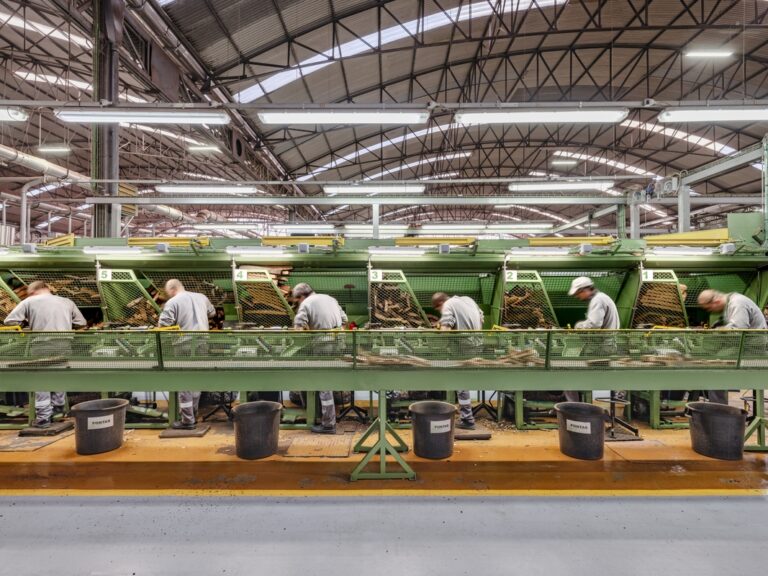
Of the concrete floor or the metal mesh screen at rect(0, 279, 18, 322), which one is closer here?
the concrete floor

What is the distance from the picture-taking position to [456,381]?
3.10 metres

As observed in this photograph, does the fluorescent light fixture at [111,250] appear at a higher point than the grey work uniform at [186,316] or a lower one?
higher

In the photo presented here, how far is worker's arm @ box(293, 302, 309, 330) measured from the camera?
431cm

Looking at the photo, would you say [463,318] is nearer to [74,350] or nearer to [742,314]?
[742,314]

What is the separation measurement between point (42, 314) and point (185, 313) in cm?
152

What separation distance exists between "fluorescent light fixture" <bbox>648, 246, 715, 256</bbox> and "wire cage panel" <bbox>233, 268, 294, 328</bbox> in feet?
14.3

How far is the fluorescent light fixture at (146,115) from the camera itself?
182 inches

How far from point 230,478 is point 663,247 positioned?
529 cm

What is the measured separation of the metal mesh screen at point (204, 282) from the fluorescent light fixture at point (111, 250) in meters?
0.50

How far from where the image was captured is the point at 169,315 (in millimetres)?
4434

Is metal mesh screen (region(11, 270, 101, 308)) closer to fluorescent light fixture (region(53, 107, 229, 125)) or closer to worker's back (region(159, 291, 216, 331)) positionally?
worker's back (region(159, 291, 216, 331))

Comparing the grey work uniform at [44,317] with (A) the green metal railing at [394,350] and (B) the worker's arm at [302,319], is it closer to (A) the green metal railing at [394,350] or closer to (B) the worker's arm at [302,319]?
(A) the green metal railing at [394,350]

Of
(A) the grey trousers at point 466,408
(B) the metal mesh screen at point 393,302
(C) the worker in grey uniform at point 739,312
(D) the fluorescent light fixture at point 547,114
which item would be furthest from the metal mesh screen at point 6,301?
(C) the worker in grey uniform at point 739,312

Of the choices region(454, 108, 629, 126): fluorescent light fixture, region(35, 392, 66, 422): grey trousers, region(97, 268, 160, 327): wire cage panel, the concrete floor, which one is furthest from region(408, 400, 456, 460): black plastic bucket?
region(35, 392, 66, 422): grey trousers
